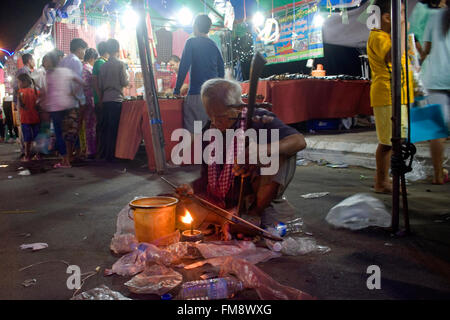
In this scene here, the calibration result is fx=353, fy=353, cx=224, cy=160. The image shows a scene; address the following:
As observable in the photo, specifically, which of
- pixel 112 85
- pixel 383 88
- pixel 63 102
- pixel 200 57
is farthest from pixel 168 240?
pixel 63 102

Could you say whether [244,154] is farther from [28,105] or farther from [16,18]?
[16,18]

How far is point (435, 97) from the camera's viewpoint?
346cm

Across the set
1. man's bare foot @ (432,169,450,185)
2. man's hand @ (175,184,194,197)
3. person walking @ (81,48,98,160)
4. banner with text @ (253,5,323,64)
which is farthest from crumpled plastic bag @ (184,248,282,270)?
banner with text @ (253,5,323,64)

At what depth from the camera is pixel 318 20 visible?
33.0 feet

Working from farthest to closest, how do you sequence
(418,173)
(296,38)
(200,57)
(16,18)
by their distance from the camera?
(16,18)
(296,38)
(200,57)
(418,173)

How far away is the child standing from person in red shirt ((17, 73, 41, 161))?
24.4ft

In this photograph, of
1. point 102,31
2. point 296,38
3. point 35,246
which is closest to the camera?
point 35,246

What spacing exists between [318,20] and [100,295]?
32.6 feet

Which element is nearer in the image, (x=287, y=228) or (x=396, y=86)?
(x=396, y=86)

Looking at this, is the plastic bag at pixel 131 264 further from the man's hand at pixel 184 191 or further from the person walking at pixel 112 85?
the person walking at pixel 112 85

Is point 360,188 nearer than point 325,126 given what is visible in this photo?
Yes

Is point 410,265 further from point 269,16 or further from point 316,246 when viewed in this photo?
point 269,16

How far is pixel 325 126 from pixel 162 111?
485 cm
